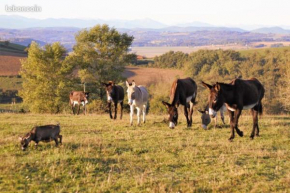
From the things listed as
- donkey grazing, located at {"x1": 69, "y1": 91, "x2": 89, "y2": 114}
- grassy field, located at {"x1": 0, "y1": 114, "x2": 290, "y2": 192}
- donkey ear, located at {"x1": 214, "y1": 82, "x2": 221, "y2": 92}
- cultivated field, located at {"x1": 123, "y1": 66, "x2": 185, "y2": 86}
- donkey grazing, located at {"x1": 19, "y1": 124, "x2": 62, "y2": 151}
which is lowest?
cultivated field, located at {"x1": 123, "y1": 66, "x2": 185, "y2": 86}

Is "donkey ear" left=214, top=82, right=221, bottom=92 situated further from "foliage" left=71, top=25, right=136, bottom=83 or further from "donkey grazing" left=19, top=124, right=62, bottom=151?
"foliage" left=71, top=25, right=136, bottom=83

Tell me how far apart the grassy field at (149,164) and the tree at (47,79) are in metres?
29.9

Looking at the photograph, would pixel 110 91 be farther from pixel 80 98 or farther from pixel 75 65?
pixel 75 65

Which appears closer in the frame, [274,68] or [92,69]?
[92,69]

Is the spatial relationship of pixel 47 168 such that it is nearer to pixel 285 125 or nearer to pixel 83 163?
pixel 83 163

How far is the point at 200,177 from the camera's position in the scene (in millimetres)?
8344

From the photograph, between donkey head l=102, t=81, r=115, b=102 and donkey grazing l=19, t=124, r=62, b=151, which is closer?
donkey grazing l=19, t=124, r=62, b=151

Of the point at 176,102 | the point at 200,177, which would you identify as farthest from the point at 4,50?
the point at 200,177

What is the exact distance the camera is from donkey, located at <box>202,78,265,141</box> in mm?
11948

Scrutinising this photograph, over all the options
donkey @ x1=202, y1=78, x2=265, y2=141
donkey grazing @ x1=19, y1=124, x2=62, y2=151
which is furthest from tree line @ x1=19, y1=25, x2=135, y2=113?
donkey grazing @ x1=19, y1=124, x2=62, y2=151

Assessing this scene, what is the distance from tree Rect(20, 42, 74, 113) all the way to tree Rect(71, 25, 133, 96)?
238cm

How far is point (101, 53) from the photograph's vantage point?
44.7 m

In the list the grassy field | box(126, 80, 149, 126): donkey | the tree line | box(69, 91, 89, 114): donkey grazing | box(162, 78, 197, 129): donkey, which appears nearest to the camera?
the grassy field

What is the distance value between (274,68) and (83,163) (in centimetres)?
6765
